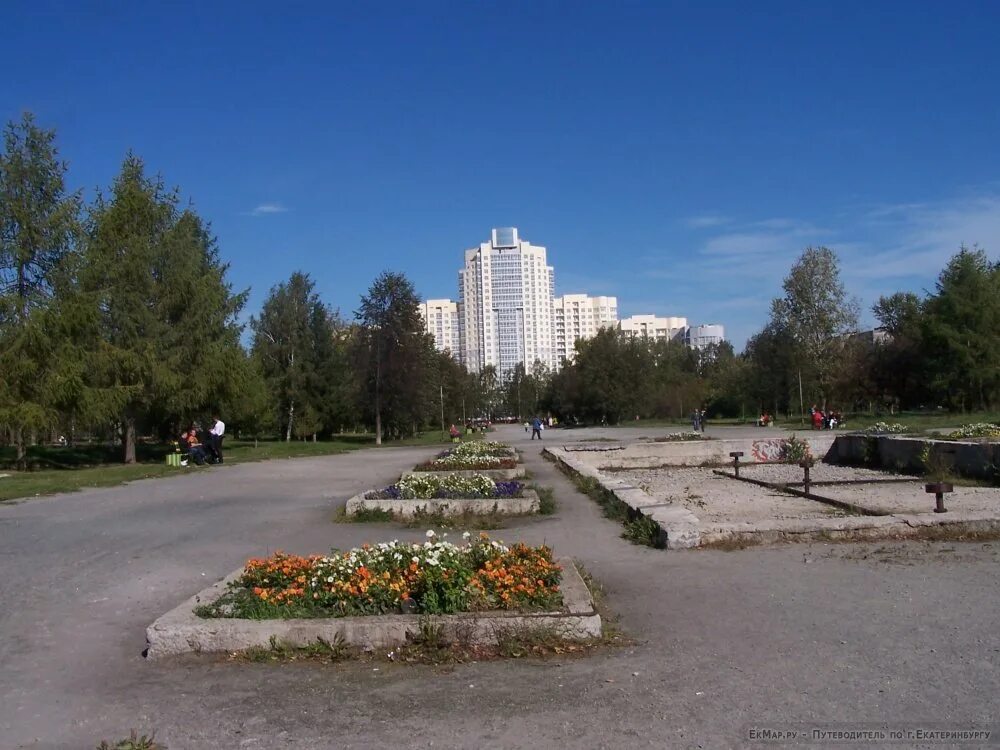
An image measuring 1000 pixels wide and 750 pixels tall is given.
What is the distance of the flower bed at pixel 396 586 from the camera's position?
20.4 ft

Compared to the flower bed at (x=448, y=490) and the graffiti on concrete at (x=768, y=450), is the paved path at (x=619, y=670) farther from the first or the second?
the graffiti on concrete at (x=768, y=450)

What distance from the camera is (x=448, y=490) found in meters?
14.7

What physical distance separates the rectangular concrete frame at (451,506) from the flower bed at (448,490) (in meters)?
0.53

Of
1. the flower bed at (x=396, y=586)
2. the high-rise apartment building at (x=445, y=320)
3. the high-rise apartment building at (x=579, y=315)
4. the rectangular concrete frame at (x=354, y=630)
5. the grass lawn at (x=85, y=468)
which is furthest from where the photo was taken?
the high-rise apartment building at (x=579, y=315)

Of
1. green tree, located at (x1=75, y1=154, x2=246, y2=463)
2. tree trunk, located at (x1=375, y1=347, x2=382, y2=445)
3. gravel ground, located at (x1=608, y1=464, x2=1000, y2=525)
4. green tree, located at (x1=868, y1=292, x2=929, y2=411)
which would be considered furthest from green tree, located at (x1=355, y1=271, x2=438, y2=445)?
green tree, located at (x1=868, y1=292, x2=929, y2=411)

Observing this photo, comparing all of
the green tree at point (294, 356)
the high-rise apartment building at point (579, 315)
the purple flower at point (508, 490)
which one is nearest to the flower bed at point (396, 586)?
the purple flower at point (508, 490)

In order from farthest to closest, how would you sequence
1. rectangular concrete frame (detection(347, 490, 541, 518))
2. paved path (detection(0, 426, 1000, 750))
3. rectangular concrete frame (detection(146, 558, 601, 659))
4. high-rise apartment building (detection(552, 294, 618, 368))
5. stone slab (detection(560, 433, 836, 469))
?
1. high-rise apartment building (detection(552, 294, 618, 368))
2. stone slab (detection(560, 433, 836, 469))
3. rectangular concrete frame (detection(347, 490, 541, 518))
4. rectangular concrete frame (detection(146, 558, 601, 659))
5. paved path (detection(0, 426, 1000, 750))

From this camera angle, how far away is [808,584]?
7.66 metres

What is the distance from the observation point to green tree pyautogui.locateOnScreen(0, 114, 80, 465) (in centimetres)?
2844

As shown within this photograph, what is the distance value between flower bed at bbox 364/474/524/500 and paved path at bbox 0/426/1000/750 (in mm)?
4840

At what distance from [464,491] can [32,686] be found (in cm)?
951

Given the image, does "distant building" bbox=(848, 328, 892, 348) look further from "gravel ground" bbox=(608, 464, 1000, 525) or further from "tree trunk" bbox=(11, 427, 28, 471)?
"tree trunk" bbox=(11, 427, 28, 471)

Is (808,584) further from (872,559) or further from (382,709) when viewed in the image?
(382,709)

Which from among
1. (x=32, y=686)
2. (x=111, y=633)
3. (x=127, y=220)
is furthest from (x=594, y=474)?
(x=127, y=220)
